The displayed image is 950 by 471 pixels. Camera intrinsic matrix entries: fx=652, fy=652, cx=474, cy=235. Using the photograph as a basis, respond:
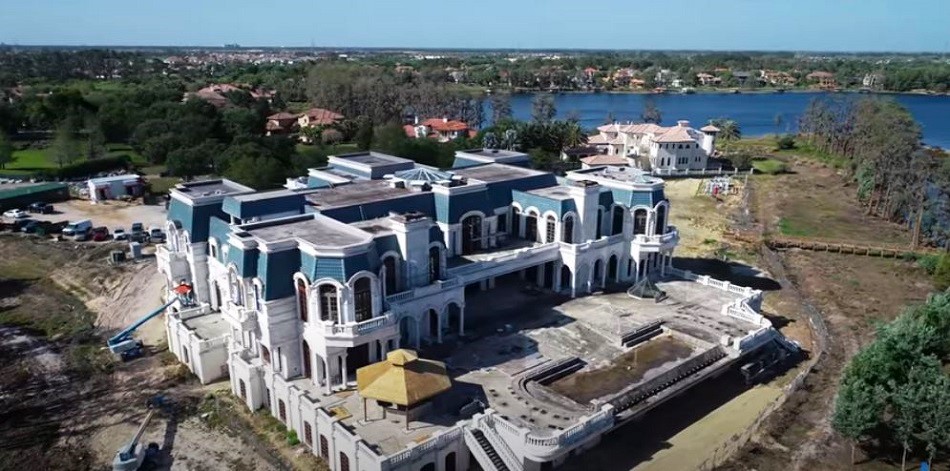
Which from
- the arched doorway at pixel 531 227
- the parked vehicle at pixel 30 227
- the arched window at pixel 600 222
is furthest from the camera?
the parked vehicle at pixel 30 227

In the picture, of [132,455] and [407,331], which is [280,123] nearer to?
[407,331]

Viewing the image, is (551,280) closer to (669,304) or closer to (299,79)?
(669,304)

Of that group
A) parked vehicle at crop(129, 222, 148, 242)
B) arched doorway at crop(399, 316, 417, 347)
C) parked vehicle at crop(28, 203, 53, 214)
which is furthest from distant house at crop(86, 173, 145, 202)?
arched doorway at crop(399, 316, 417, 347)

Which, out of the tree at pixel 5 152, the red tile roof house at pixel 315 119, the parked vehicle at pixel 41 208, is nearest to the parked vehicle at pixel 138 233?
the parked vehicle at pixel 41 208

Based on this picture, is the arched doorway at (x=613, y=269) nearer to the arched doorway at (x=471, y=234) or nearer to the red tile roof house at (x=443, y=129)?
the arched doorway at (x=471, y=234)

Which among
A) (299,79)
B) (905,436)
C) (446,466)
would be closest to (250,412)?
(446,466)

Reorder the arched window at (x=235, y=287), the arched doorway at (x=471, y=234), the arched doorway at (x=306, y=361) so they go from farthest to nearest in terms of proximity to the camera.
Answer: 1. the arched doorway at (x=471, y=234)
2. the arched window at (x=235, y=287)
3. the arched doorway at (x=306, y=361)

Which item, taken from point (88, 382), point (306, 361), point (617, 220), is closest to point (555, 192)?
point (617, 220)
